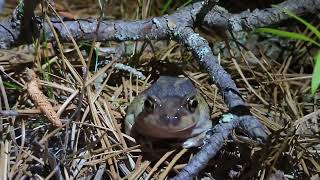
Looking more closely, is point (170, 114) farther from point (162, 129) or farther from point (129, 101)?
point (129, 101)

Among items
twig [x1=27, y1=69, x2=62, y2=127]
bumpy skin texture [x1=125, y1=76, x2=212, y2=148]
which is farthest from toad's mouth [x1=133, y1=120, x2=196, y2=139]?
twig [x1=27, y1=69, x2=62, y2=127]

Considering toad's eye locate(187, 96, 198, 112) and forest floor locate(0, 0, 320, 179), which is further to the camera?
toad's eye locate(187, 96, 198, 112)

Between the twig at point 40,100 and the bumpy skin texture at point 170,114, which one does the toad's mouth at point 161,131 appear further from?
the twig at point 40,100

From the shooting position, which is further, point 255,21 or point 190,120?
point 255,21

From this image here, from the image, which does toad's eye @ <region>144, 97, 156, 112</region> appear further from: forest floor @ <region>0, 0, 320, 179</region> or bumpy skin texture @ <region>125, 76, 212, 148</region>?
forest floor @ <region>0, 0, 320, 179</region>

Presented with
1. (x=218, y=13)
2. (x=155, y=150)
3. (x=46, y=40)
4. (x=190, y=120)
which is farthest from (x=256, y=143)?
(x=46, y=40)

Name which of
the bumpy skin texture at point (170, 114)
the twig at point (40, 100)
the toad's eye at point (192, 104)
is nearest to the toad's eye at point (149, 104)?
the bumpy skin texture at point (170, 114)

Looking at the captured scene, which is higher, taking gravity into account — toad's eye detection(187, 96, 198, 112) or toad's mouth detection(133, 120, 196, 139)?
toad's eye detection(187, 96, 198, 112)

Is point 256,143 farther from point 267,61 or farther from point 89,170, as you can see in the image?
point 267,61
